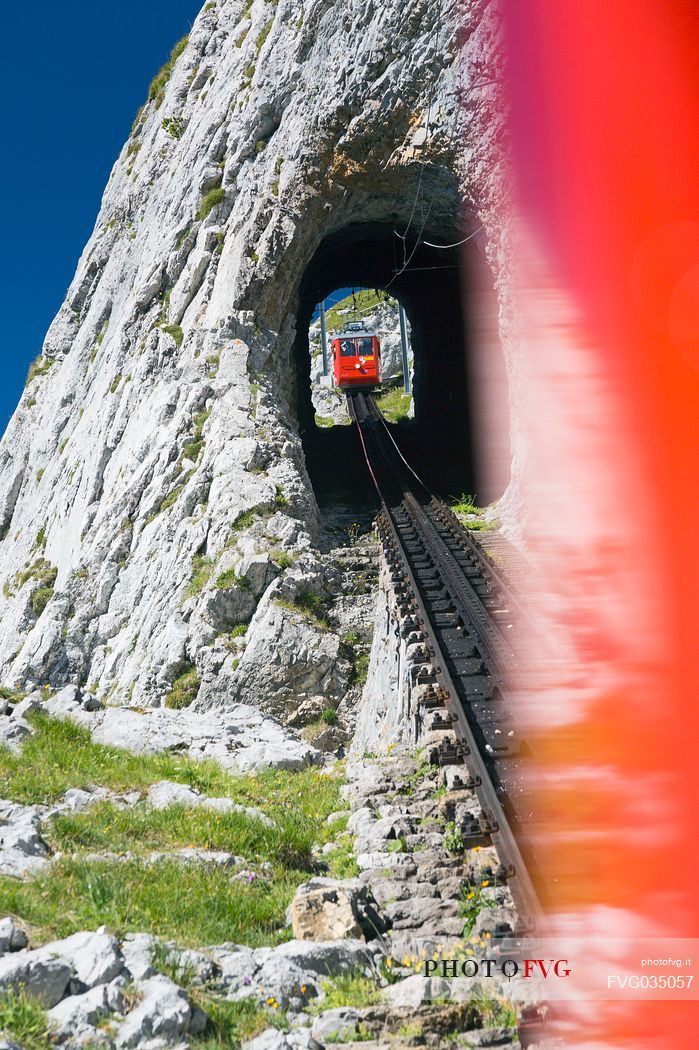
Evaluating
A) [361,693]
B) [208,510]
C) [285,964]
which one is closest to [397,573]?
[361,693]

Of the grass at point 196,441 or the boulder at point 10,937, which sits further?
Result: the grass at point 196,441

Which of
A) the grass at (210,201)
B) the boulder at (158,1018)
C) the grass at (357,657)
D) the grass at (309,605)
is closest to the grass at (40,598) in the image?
the grass at (309,605)

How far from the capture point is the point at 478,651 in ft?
30.6

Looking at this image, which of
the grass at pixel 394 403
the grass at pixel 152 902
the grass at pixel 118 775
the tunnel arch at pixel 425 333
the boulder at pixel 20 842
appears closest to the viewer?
the grass at pixel 152 902

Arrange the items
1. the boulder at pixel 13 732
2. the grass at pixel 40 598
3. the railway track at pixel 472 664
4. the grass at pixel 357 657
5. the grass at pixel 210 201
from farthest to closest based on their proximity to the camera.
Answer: the grass at pixel 210 201 → the grass at pixel 40 598 → the grass at pixel 357 657 → the boulder at pixel 13 732 → the railway track at pixel 472 664

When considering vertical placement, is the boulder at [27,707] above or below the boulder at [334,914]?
above

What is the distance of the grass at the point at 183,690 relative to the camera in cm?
1270

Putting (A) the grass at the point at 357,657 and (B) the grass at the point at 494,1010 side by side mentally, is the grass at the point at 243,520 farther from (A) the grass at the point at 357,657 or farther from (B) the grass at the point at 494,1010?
(B) the grass at the point at 494,1010

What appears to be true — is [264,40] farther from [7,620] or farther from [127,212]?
[7,620]

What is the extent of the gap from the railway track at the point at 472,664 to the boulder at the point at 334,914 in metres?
0.96

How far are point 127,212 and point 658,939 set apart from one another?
33450mm

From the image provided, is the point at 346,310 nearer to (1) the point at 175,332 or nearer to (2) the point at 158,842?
(1) the point at 175,332

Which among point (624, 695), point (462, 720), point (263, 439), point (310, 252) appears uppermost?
point (310, 252)

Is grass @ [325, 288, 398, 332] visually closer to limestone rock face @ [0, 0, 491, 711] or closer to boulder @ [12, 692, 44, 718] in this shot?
limestone rock face @ [0, 0, 491, 711]
